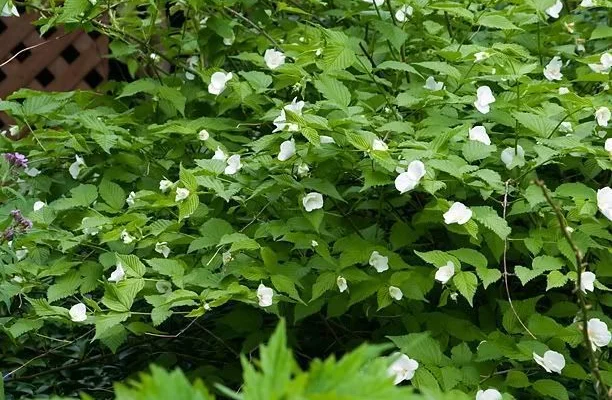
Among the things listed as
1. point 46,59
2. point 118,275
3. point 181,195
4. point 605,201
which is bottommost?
point 605,201

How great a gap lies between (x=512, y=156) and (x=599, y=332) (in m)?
0.44

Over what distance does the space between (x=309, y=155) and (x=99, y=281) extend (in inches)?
22.2

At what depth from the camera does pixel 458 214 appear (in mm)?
1862

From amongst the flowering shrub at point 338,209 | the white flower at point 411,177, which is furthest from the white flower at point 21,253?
the white flower at point 411,177

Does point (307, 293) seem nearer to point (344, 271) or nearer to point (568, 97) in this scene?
point (344, 271)

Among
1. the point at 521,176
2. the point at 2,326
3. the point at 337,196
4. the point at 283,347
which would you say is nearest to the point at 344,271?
the point at 337,196

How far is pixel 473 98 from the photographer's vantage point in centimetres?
213

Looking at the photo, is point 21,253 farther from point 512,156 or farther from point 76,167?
point 512,156

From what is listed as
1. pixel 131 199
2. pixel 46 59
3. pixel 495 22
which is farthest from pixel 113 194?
pixel 46 59

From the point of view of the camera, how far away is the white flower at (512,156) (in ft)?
6.73

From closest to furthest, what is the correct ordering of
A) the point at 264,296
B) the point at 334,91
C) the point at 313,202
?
the point at 264,296, the point at 313,202, the point at 334,91

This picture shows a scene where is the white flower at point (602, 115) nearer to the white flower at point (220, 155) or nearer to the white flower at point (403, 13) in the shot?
the white flower at point (403, 13)

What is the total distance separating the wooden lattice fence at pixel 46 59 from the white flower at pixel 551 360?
2931 millimetres

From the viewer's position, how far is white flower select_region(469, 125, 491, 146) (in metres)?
2.03
